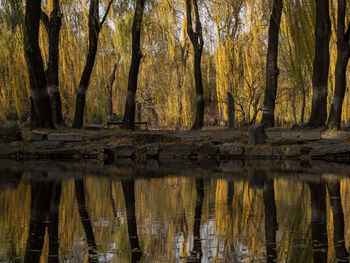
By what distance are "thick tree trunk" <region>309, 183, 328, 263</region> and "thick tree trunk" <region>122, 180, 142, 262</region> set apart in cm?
119

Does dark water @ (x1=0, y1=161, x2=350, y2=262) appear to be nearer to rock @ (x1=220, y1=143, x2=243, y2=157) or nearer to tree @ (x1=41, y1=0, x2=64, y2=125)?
rock @ (x1=220, y1=143, x2=243, y2=157)

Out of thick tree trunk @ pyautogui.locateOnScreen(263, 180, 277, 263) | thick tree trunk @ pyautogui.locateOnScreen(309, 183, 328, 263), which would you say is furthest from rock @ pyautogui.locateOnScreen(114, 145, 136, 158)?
thick tree trunk @ pyautogui.locateOnScreen(309, 183, 328, 263)

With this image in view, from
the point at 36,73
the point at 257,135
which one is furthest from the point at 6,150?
the point at 257,135

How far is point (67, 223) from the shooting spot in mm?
4926

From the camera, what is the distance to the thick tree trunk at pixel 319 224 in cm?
367

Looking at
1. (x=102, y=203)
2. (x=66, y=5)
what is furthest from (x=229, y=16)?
(x=102, y=203)

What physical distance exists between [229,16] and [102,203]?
1342 centimetres

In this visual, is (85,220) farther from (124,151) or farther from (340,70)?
(340,70)

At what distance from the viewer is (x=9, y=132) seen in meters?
14.9

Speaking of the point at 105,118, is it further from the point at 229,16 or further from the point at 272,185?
the point at 272,185

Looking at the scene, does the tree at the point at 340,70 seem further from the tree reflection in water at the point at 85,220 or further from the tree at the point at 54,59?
the tree at the point at 54,59

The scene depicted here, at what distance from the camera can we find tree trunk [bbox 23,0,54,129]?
14453 millimetres

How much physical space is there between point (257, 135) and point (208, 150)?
1.30 meters

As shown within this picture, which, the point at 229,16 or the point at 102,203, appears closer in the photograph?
the point at 102,203
